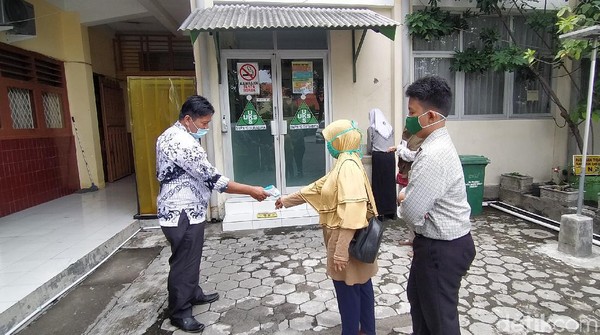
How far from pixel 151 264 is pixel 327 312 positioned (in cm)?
223

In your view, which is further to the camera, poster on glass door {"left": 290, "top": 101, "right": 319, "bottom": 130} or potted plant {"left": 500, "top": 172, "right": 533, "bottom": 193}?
potted plant {"left": 500, "top": 172, "right": 533, "bottom": 193}

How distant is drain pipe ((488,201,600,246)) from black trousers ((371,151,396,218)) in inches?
75.5

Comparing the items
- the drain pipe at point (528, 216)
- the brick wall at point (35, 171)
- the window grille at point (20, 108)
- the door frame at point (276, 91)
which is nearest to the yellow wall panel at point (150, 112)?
the door frame at point (276, 91)

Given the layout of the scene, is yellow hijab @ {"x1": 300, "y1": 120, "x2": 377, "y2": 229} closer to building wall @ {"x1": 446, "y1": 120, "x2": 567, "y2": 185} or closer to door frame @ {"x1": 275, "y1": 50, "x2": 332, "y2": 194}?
door frame @ {"x1": 275, "y1": 50, "x2": 332, "y2": 194}

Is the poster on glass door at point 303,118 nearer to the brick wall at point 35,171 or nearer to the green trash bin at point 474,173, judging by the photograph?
A: the green trash bin at point 474,173

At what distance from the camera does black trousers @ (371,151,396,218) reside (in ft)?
16.0

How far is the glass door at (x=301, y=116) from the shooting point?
17.4 ft

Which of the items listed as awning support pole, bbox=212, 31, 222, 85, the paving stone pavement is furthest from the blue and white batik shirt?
awning support pole, bbox=212, 31, 222, 85

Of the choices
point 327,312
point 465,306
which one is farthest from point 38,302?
point 465,306

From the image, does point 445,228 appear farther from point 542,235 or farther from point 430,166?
point 542,235

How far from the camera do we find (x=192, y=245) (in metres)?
2.65

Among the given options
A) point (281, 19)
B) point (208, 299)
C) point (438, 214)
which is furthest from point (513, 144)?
point (208, 299)

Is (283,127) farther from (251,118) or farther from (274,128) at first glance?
(251,118)

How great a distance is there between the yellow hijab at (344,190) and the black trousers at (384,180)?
9.10ft
